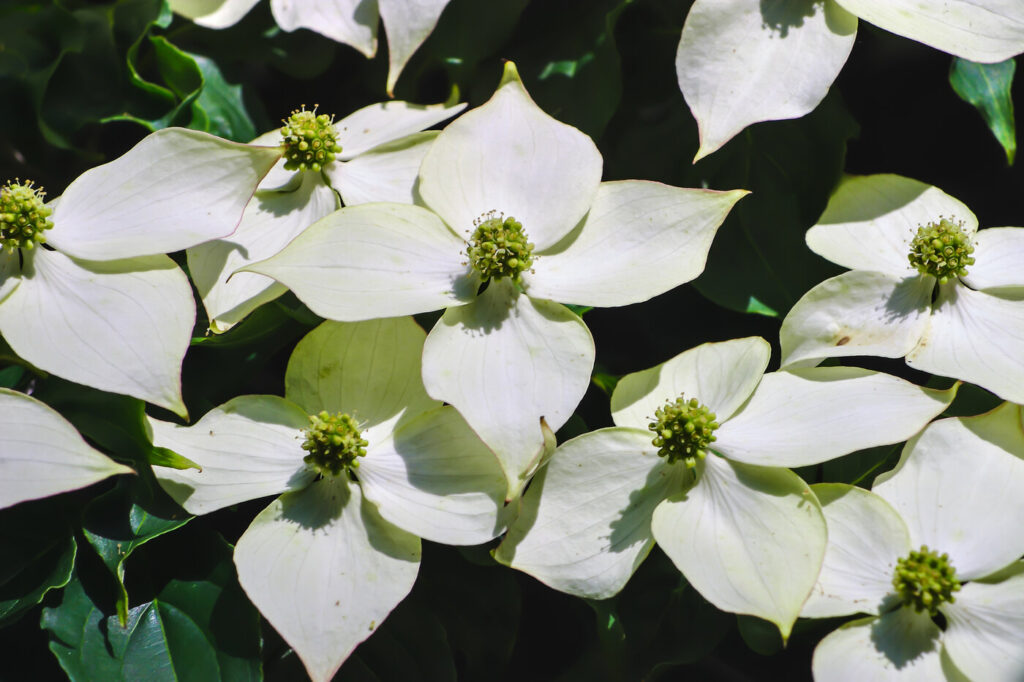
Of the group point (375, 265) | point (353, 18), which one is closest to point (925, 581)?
point (375, 265)

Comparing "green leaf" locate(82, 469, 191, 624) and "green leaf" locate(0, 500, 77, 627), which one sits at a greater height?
"green leaf" locate(82, 469, 191, 624)

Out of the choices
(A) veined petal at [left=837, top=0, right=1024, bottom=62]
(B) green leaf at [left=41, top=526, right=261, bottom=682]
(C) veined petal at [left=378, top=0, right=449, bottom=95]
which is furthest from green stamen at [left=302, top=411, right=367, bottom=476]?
(A) veined petal at [left=837, top=0, right=1024, bottom=62]

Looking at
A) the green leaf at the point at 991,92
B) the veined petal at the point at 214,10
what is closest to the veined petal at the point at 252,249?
the veined petal at the point at 214,10

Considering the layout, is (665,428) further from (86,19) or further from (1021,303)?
(86,19)

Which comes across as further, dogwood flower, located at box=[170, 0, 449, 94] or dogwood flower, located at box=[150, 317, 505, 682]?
dogwood flower, located at box=[170, 0, 449, 94]

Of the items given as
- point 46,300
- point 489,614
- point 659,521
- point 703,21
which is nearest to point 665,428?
point 659,521

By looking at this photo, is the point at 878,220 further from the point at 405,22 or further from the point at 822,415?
the point at 405,22

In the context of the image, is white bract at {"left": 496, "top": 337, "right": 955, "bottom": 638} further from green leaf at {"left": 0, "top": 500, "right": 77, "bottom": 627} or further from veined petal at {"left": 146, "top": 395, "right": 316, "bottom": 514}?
green leaf at {"left": 0, "top": 500, "right": 77, "bottom": 627}
